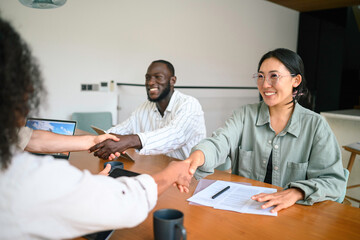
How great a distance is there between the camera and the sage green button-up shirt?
1.34 m

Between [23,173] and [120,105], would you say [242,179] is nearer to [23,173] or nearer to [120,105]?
[23,173]

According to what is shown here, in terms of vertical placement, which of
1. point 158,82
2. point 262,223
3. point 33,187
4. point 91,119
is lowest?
point 91,119

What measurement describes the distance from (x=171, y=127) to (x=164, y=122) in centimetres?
34

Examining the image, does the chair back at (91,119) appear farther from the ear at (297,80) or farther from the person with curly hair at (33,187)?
the person with curly hair at (33,187)

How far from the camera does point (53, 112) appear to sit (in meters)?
4.02

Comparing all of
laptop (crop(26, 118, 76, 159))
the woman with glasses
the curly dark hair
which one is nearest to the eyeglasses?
the woman with glasses

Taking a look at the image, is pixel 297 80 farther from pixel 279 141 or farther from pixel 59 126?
pixel 59 126

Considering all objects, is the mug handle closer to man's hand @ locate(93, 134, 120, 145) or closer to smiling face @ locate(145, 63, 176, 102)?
man's hand @ locate(93, 134, 120, 145)

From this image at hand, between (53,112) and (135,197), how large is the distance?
11.9 ft

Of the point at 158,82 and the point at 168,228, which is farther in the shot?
the point at 158,82

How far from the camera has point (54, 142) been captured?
144cm

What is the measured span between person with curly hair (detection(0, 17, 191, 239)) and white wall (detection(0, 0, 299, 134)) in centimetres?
264

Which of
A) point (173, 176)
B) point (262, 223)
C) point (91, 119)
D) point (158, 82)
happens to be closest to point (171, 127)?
point (158, 82)

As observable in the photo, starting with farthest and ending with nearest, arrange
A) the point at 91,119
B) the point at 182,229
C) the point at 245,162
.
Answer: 1. the point at 91,119
2. the point at 245,162
3. the point at 182,229
